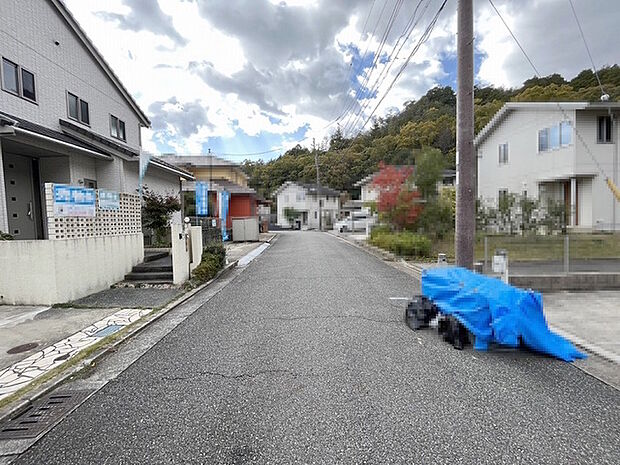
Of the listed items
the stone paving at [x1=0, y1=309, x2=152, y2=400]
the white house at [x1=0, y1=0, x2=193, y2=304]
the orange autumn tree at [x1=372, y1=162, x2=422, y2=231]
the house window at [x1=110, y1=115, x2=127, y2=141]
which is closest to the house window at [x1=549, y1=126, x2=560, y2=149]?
the orange autumn tree at [x1=372, y1=162, x2=422, y2=231]

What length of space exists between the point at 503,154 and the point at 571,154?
4.49 m

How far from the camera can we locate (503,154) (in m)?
19.1

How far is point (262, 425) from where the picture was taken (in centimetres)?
270

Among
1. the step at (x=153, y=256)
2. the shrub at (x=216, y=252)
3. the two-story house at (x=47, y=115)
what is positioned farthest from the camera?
the shrub at (x=216, y=252)

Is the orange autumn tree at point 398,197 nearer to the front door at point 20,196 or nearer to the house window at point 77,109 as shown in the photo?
the house window at point 77,109

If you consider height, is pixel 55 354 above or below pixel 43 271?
below

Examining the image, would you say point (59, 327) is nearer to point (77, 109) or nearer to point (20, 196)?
point (20, 196)

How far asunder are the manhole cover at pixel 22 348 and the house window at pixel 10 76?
292 inches

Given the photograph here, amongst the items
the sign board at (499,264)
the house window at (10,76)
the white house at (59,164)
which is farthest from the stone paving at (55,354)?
the house window at (10,76)

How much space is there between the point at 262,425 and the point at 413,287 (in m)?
6.01

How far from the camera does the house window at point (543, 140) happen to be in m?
16.2

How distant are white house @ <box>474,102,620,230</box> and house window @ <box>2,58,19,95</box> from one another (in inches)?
582

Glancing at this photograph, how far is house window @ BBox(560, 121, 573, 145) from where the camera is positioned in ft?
48.7

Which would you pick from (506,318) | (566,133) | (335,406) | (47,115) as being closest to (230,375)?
(335,406)
